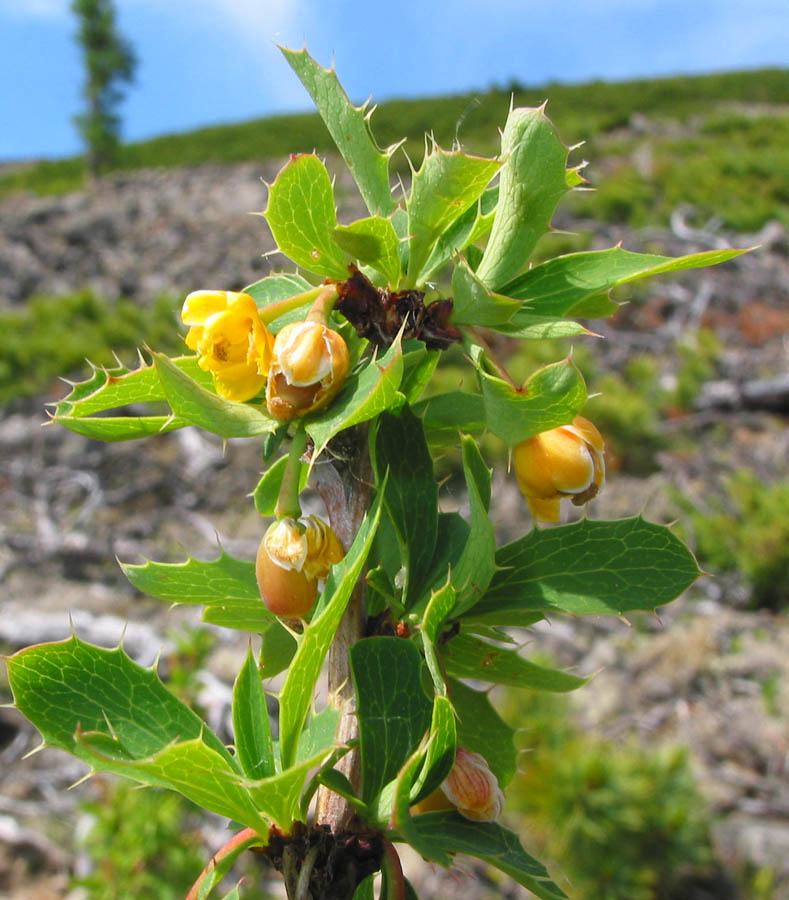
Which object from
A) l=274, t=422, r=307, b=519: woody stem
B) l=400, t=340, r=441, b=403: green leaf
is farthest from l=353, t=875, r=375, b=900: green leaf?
l=400, t=340, r=441, b=403: green leaf

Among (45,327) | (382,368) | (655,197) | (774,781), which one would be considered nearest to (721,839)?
(774,781)

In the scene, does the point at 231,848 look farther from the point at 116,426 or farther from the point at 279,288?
the point at 279,288

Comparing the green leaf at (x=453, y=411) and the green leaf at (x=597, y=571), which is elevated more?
the green leaf at (x=453, y=411)

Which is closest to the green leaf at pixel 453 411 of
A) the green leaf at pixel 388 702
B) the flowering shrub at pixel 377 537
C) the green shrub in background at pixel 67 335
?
the flowering shrub at pixel 377 537

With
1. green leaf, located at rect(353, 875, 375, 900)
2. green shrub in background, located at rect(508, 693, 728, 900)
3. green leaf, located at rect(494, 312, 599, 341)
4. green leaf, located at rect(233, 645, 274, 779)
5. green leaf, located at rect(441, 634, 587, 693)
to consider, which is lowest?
green shrub in background, located at rect(508, 693, 728, 900)

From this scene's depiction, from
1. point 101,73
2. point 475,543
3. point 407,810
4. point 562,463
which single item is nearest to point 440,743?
point 407,810

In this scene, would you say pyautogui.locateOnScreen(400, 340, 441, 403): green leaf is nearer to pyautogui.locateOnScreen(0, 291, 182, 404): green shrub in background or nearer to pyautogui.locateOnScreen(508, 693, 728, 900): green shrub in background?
pyautogui.locateOnScreen(508, 693, 728, 900): green shrub in background

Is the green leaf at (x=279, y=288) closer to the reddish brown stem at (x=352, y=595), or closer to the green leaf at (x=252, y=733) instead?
the reddish brown stem at (x=352, y=595)
